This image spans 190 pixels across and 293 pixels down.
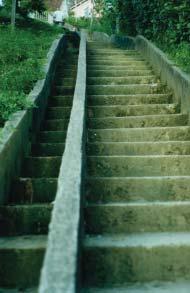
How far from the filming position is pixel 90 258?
13.5 ft

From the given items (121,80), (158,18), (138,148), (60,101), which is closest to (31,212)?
(138,148)

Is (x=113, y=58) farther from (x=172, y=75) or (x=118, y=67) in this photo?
(x=172, y=75)

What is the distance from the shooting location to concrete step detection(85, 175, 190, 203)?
17.2 ft

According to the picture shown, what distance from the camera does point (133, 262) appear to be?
4.14 metres

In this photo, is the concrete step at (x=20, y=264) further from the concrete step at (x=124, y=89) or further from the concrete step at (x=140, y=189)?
the concrete step at (x=124, y=89)

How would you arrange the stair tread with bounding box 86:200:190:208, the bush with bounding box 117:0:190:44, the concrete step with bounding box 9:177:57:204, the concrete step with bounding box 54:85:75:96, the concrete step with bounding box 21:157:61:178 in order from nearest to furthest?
the stair tread with bounding box 86:200:190:208 < the concrete step with bounding box 9:177:57:204 < the concrete step with bounding box 21:157:61:178 < the concrete step with bounding box 54:85:75:96 < the bush with bounding box 117:0:190:44

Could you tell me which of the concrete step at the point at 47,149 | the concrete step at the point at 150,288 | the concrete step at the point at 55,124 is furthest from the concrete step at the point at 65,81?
the concrete step at the point at 150,288

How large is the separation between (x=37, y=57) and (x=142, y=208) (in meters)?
7.01

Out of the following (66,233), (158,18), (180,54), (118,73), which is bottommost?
(66,233)

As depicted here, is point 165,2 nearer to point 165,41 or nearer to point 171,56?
point 165,41

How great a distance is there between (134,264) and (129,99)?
5.23 m

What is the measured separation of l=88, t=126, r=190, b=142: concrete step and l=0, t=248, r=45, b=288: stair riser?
10.7ft

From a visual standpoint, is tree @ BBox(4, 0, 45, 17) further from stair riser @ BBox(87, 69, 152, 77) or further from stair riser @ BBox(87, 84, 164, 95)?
stair riser @ BBox(87, 84, 164, 95)

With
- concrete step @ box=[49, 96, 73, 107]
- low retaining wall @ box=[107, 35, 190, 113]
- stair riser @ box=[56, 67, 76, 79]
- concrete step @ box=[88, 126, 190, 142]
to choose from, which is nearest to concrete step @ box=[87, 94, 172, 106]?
low retaining wall @ box=[107, 35, 190, 113]
